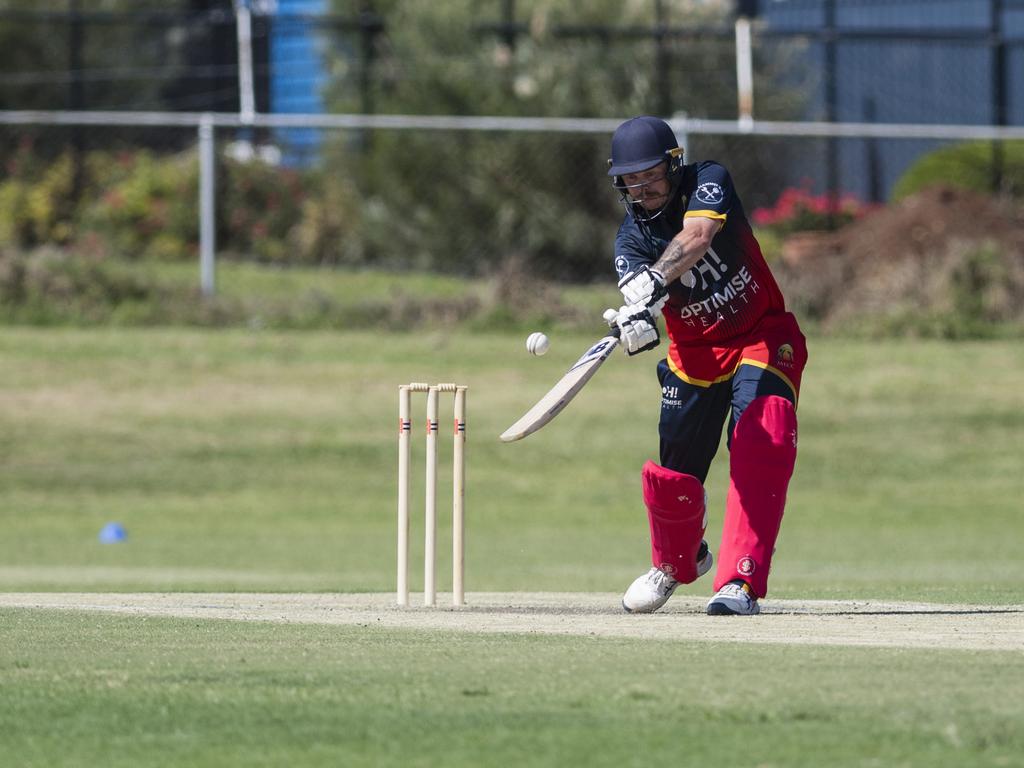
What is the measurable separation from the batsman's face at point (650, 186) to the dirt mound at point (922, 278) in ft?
42.8

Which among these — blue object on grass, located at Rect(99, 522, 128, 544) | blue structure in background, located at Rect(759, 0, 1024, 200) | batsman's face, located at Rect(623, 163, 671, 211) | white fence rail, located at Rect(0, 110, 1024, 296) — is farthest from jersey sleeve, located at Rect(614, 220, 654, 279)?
blue structure in background, located at Rect(759, 0, 1024, 200)

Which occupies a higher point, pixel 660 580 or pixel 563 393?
pixel 563 393

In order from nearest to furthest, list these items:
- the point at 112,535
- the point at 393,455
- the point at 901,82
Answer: the point at 112,535 → the point at 393,455 → the point at 901,82

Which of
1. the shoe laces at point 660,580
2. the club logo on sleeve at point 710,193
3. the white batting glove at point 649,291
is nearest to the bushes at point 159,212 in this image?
the shoe laces at point 660,580

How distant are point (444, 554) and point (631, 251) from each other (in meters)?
7.25

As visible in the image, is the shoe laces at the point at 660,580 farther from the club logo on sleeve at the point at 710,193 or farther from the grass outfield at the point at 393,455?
the grass outfield at the point at 393,455

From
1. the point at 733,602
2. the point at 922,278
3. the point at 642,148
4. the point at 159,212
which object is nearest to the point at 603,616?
the point at 733,602

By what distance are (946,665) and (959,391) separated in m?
13.9

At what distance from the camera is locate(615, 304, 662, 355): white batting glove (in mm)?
7105

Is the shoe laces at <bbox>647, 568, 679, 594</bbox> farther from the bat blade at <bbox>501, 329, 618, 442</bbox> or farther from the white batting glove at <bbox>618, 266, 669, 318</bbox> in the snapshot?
the white batting glove at <bbox>618, 266, 669, 318</bbox>

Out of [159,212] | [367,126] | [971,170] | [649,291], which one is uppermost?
[367,126]

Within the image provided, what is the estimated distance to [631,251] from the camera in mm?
7680

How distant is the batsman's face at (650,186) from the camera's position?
24.6 feet

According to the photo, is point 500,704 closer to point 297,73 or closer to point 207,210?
point 207,210
